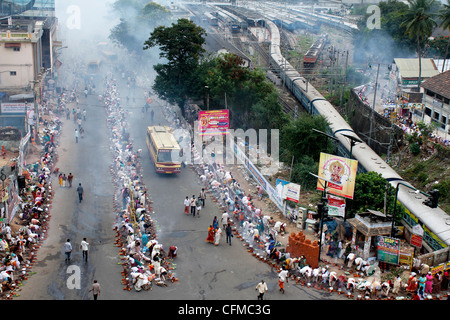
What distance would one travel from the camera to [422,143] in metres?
40.5

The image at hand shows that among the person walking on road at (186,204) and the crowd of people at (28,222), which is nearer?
the crowd of people at (28,222)

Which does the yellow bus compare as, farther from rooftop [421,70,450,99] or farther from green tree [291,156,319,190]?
rooftop [421,70,450,99]

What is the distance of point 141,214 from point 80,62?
60.7m

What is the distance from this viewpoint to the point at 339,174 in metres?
26.6

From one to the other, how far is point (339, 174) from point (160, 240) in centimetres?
946

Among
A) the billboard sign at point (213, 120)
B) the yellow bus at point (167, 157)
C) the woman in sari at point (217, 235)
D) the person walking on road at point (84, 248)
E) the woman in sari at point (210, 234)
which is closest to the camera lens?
the person walking on road at point (84, 248)

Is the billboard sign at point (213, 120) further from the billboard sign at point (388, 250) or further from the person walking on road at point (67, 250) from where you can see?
the billboard sign at point (388, 250)

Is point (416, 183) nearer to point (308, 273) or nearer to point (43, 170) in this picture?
point (308, 273)

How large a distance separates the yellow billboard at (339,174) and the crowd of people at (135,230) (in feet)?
26.4

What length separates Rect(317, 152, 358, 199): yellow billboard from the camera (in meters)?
26.3

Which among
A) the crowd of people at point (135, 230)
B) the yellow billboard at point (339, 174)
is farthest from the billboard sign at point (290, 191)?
the crowd of people at point (135, 230)

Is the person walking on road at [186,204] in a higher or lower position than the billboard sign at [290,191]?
lower

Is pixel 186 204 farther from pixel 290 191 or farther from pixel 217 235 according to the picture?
pixel 290 191

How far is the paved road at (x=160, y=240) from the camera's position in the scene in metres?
23.2
